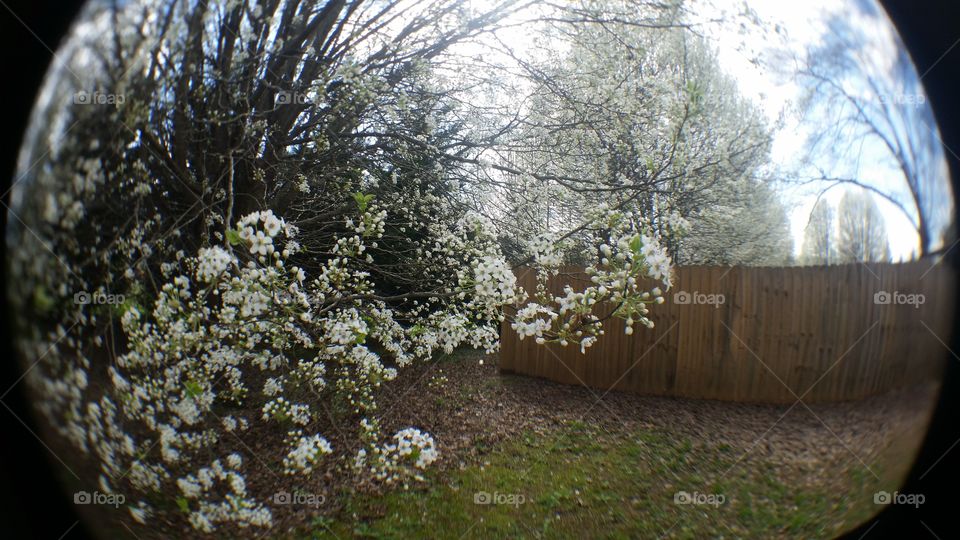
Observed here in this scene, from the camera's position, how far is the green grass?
984 millimetres

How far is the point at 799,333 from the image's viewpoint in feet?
3.13

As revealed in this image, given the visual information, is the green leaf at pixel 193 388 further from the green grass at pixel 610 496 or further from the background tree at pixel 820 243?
the background tree at pixel 820 243

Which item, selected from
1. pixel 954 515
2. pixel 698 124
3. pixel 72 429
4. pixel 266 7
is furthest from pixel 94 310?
pixel 954 515

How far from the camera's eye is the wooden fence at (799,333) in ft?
3.11

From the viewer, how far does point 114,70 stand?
935mm

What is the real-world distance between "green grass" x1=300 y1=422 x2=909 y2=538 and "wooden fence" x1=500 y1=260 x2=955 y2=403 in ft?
0.49

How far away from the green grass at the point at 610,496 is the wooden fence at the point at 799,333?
0.49 ft

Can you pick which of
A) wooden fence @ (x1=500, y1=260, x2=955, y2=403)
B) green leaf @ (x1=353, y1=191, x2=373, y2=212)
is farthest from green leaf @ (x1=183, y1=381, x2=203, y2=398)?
wooden fence @ (x1=500, y1=260, x2=955, y2=403)

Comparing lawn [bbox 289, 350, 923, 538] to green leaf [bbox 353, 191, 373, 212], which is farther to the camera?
green leaf [bbox 353, 191, 373, 212]

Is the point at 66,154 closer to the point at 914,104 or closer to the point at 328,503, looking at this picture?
the point at 328,503

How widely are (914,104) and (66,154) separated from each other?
184cm

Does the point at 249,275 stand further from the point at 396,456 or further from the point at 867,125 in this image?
the point at 867,125

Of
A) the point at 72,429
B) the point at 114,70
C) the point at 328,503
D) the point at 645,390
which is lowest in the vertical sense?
the point at 328,503

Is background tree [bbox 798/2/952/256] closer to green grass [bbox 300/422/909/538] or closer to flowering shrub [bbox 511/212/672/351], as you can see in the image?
flowering shrub [bbox 511/212/672/351]
